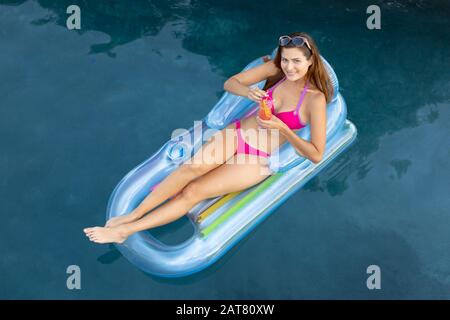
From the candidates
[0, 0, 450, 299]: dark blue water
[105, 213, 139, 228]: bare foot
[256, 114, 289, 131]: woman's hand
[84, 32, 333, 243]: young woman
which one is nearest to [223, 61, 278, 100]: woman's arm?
[84, 32, 333, 243]: young woman

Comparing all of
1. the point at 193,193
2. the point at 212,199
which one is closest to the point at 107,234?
the point at 193,193

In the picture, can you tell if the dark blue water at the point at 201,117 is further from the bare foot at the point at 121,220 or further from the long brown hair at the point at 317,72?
the long brown hair at the point at 317,72

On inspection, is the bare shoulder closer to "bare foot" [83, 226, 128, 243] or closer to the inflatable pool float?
the inflatable pool float

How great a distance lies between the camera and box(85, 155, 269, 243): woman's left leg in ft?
10.1

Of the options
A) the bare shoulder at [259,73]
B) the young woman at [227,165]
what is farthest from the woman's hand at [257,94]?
the bare shoulder at [259,73]

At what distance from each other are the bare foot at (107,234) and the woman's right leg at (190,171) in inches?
2.2

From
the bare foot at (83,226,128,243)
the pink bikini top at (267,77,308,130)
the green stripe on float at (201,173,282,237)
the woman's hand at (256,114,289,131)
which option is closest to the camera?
the woman's hand at (256,114,289,131)

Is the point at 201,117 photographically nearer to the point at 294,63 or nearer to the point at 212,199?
the point at 212,199

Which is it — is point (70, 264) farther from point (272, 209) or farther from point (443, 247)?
point (443, 247)

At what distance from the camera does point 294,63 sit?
2.76 m

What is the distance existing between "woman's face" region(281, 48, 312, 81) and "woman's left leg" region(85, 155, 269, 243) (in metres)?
0.62

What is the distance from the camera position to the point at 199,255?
312 centimetres
